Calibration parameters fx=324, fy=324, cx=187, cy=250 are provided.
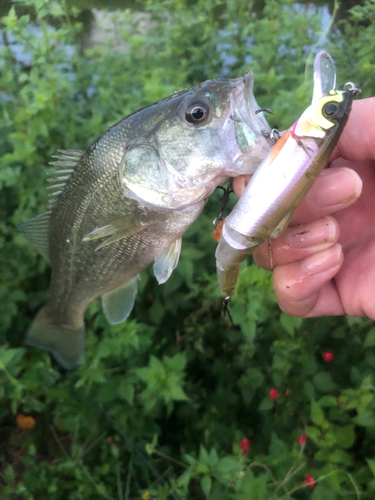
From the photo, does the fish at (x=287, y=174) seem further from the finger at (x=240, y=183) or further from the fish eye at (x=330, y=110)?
the finger at (x=240, y=183)

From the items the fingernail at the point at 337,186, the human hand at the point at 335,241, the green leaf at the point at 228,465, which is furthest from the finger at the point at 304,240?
the green leaf at the point at 228,465

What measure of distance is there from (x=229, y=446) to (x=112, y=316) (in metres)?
1.02

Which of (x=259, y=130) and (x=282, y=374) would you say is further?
(x=282, y=374)

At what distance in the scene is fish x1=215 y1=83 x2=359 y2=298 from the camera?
689mm

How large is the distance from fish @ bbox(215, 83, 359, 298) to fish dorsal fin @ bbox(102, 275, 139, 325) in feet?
2.31

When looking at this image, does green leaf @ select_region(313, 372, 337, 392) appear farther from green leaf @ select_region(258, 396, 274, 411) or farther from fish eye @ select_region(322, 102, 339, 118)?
fish eye @ select_region(322, 102, 339, 118)

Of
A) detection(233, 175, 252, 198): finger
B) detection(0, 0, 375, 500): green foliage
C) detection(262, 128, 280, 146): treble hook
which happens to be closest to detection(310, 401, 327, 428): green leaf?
detection(0, 0, 375, 500): green foliage

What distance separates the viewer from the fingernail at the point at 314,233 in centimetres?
97

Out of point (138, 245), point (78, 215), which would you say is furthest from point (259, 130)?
point (78, 215)

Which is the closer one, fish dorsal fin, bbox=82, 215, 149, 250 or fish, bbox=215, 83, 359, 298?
fish, bbox=215, 83, 359, 298

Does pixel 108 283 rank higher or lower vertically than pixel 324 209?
lower

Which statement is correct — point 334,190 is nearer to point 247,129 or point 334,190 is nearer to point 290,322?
point 247,129

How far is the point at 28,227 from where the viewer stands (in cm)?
154

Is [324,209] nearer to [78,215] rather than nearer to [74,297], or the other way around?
[78,215]
